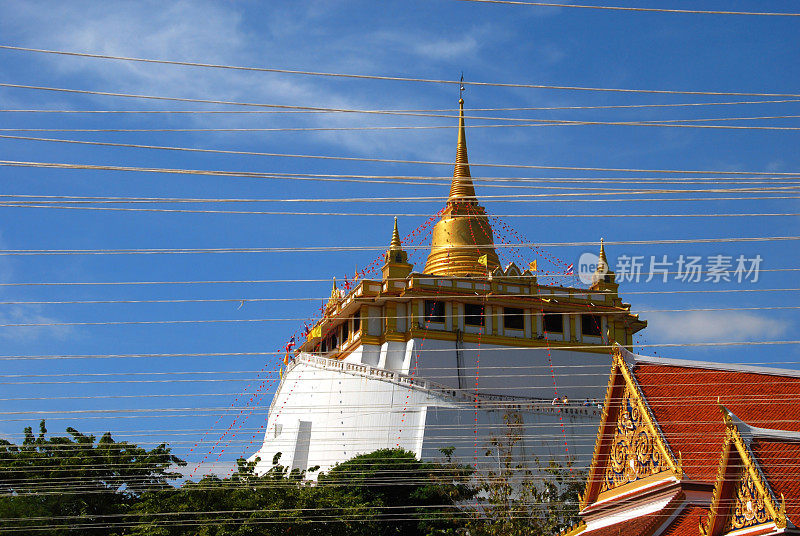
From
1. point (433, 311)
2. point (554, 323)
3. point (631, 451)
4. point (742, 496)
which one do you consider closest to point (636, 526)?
point (631, 451)

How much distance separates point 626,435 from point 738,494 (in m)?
3.52

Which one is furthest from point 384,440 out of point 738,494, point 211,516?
point 738,494

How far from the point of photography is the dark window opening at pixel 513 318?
141ft

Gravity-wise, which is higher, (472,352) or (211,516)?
(472,352)

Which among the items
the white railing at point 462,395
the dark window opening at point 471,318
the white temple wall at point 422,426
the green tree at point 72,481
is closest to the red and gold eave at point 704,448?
the green tree at point 72,481

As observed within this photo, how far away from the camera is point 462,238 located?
155 ft

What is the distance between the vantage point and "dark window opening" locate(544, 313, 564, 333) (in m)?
43.8

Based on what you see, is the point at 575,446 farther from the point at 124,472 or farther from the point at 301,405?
the point at 124,472

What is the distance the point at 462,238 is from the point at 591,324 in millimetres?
7004

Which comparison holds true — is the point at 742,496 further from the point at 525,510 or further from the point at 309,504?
the point at 309,504

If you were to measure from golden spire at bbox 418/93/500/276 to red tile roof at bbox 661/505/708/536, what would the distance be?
28.2 meters

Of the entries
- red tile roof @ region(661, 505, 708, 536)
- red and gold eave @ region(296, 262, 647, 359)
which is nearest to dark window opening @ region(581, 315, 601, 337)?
red and gold eave @ region(296, 262, 647, 359)

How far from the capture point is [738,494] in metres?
13.9

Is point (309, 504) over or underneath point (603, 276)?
underneath
